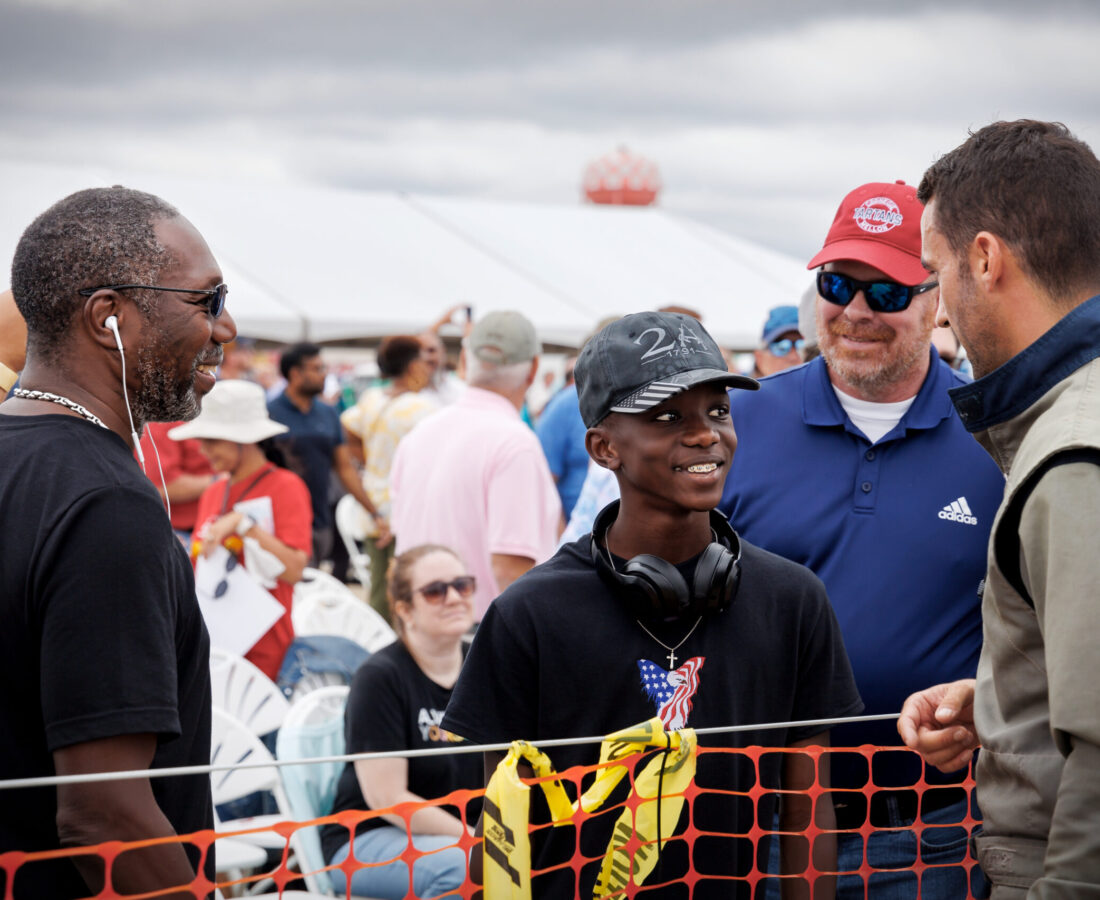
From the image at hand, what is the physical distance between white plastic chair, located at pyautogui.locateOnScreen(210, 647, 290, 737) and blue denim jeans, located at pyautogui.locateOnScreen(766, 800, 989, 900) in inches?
105

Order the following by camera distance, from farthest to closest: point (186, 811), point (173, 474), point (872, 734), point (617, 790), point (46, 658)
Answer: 1. point (173, 474)
2. point (872, 734)
3. point (617, 790)
4. point (186, 811)
5. point (46, 658)

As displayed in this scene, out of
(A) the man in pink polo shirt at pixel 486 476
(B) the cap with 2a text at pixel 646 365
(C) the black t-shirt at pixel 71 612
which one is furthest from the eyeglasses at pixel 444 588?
(C) the black t-shirt at pixel 71 612

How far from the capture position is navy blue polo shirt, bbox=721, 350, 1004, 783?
247cm

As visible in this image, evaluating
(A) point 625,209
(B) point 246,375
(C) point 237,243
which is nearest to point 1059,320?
(B) point 246,375

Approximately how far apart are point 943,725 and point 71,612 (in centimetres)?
149

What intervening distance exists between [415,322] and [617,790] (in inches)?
472

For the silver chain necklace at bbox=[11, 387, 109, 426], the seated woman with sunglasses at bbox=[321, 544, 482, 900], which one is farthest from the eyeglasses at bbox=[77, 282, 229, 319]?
the seated woman with sunglasses at bbox=[321, 544, 482, 900]

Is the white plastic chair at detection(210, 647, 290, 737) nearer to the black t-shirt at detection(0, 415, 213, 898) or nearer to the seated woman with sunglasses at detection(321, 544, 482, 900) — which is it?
the seated woman with sunglasses at detection(321, 544, 482, 900)

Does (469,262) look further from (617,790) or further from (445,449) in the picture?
(617,790)

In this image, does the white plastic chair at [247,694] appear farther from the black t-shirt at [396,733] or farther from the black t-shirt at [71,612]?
the black t-shirt at [71,612]

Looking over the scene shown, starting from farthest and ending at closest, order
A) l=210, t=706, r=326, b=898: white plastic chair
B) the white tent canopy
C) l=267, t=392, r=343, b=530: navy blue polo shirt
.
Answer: the white tent canopy, l=267, t=392, r=343, b=530: navy blue polo shirt, l=210, t=706, r=326, b=898: white plastic chair

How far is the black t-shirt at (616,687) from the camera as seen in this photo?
2000 millimetres

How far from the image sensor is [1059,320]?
5.41 feet

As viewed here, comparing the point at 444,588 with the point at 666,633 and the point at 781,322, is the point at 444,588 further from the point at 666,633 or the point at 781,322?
the point at 781,322
